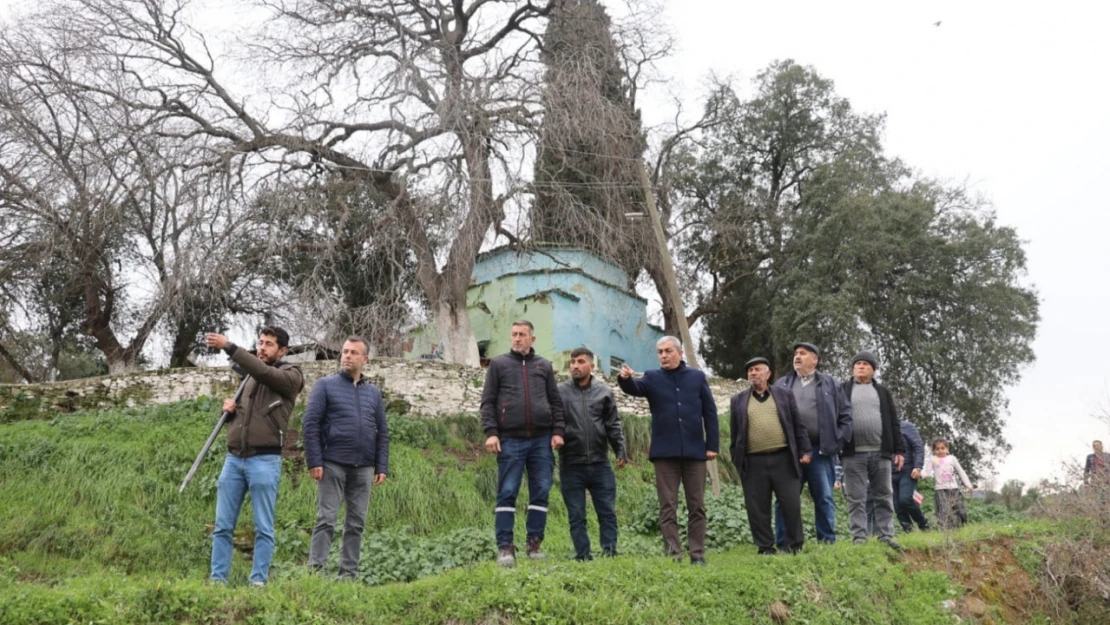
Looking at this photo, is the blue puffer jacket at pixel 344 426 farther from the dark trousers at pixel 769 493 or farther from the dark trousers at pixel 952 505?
the dark trousers at pixel 952 505

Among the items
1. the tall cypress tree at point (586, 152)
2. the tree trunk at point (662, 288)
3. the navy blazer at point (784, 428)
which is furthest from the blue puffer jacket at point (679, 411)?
the tall cypress tree at point (586, 152)

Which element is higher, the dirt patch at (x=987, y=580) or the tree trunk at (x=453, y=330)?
the tree trunk at (x=453, y=330)

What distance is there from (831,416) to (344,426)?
4.40 metres

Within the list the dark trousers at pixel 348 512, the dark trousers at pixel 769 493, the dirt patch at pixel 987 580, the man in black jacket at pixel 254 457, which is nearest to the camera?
the man in black jacket at pixel 254 457

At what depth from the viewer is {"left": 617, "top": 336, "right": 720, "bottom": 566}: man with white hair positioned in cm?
729

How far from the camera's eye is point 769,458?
7.74 metres

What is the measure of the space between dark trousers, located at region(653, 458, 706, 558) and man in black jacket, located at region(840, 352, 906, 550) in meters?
1.76

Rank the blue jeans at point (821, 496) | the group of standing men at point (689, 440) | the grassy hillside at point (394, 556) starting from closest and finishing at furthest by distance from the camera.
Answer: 1. the grassy hillside at point (394, 556)
2. the group of standing men at point (689, 440)
3. the blue jeans at point (821, 496)

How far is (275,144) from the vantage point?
1803 cm

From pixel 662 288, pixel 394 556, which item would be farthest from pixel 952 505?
pixel 662 288

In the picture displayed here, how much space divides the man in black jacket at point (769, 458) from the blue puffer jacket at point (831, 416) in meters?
0.41

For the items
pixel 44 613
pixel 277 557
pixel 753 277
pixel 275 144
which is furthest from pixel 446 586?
pixel 753 277

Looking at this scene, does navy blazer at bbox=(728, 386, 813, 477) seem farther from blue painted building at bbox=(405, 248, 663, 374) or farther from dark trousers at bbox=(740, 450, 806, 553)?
blue painted building at bbox=(405, 248, 663, 374)

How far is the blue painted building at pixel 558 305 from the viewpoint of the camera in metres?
20.7
